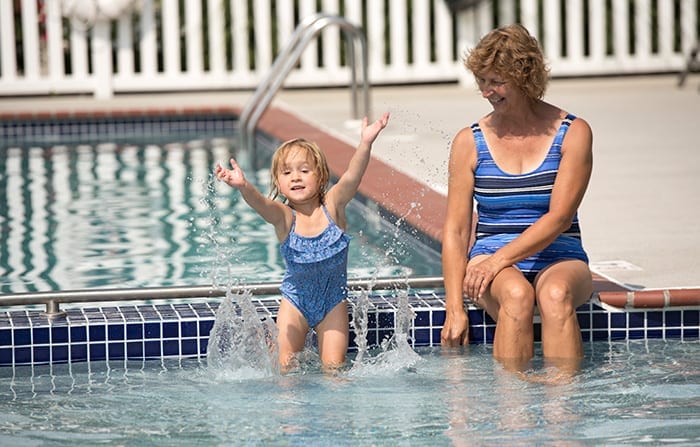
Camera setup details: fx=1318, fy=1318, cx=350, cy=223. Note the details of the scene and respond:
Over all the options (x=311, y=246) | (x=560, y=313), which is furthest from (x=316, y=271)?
(x=560, y=313)

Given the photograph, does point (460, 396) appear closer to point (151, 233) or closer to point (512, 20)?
point (151, 233)

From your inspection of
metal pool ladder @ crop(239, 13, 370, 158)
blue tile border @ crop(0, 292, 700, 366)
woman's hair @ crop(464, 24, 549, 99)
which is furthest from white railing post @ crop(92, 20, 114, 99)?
woman's hair @ crop(464, 24, 549, 99)

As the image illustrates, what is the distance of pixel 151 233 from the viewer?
6516 millimetres

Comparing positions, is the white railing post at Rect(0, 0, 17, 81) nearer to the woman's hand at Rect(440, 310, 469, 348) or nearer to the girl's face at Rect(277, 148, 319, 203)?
the girl's face at Rect(277, 148, 319, 203)

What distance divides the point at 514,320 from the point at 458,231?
376mm

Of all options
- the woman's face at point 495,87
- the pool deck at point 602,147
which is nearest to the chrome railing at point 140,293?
the woman's face at point 495,87

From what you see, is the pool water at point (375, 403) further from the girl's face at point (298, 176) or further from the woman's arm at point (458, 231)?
the girl's face at point (298, 176)

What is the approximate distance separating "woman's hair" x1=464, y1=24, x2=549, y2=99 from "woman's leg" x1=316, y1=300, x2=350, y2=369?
33.9 inches

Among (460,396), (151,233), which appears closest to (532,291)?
(460,396)

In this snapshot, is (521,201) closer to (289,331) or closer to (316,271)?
(316,271)

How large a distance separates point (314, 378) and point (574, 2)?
9.77 meters

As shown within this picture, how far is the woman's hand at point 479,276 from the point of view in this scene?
4.02 metres

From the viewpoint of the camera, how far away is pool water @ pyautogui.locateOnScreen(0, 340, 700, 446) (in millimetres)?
3381

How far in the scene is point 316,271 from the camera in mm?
4109
